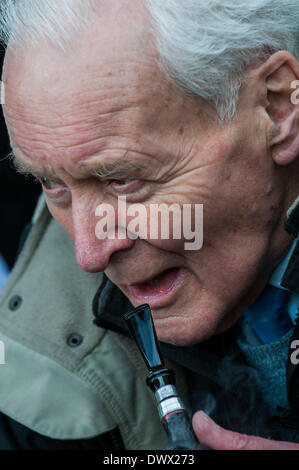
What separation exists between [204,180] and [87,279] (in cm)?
84

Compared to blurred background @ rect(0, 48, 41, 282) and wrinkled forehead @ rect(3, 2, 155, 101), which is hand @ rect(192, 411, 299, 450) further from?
blurred background @ rect(0, 48, 41, 282)

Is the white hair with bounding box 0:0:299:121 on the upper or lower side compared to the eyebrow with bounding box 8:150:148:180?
upper

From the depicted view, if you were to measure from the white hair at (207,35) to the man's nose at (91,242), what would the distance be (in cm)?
41

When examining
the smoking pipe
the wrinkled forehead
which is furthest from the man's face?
the smoking pipe

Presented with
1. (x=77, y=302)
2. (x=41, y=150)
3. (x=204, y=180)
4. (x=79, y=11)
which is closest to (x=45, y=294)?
(x=77, y=302)

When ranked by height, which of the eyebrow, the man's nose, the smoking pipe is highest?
the eyebrow

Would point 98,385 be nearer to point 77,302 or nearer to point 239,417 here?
point 77,302

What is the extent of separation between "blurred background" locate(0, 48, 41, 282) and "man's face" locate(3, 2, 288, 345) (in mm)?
1306

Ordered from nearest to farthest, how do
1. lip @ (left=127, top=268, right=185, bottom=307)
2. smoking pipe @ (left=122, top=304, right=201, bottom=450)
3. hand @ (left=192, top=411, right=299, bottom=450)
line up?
smoking pipe @ (left=122, top=304, right=201, bottom=450)
hand @ (left=192, top=411, right=299, bottom=450)
lip @ (left=127, top=268, right=185, bottom=307)

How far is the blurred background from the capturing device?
301 centimetres

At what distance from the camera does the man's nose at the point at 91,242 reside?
1614 millimetres

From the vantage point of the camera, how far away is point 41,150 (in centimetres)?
159

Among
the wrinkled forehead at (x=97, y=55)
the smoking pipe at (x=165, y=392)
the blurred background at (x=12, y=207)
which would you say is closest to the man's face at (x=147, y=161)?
the wrinkled forehead at (x=97, y=55)

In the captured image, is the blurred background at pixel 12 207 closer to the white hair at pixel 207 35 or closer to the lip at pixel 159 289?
the lip at pixel 159 289
